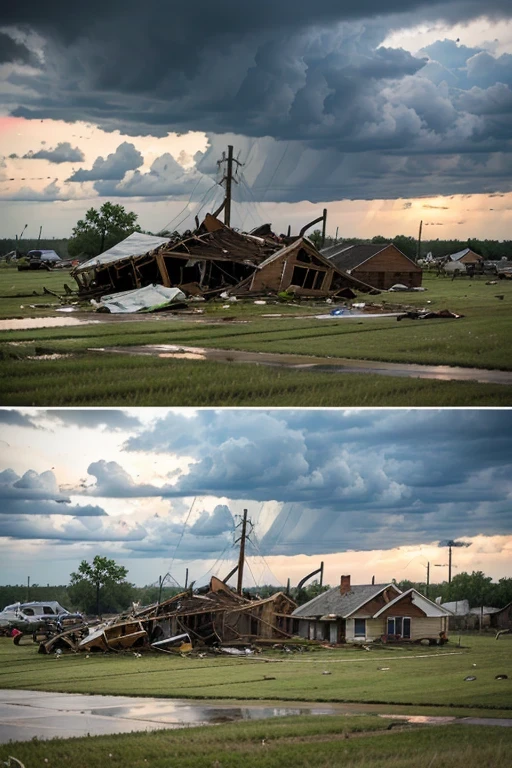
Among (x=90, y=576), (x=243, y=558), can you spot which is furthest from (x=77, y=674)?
(x=243, y=558)

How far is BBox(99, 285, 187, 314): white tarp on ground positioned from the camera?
63.3 feet

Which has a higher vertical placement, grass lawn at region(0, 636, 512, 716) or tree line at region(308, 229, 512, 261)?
tree line at region(308, 229, 512, 261)

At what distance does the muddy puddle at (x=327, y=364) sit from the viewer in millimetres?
13203

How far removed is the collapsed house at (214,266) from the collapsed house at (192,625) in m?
5.75

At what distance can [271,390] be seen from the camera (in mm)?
12945

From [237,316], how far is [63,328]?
317 cm

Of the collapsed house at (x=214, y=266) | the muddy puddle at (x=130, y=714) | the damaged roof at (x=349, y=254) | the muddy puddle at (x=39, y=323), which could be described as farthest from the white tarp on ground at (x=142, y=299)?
the muddy puddle at (x=130, y=714)

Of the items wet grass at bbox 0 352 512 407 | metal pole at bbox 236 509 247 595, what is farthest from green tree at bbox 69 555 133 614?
wet grass at bbox 0 352 512 407

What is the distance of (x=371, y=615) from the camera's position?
2098 centimetres

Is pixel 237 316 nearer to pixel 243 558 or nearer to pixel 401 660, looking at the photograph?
pixel 243 558

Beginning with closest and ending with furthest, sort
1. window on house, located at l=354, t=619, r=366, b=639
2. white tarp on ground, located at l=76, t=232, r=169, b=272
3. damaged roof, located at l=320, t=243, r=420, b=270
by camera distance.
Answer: window on house, located at l=354, t=619, r=366, b=639 → white tarp on ground, located at l=76, t=232, r=169, b=272 → damaged roof, located at l=320, t=243, r=420, b=270

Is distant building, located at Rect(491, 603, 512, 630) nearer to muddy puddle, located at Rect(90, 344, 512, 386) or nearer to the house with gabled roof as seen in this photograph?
the house with gabled roof

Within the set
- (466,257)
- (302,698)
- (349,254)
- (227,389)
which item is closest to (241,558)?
(302,698)

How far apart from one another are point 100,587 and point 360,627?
5.86 m
